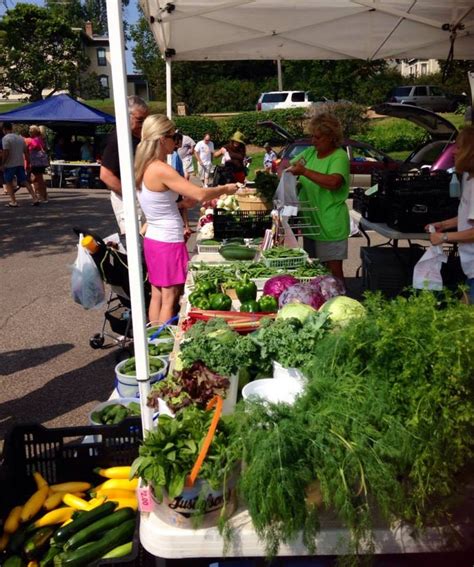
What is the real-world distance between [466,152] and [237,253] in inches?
66.8

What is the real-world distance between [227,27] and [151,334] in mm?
3777

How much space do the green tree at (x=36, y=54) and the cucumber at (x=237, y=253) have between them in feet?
151

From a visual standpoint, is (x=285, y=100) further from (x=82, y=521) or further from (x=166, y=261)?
(x=82, y=521)

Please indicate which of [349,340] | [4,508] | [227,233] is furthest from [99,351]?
[349,340]

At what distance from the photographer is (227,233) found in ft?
17.2

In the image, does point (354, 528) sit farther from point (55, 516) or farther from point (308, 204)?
point (308, 204)

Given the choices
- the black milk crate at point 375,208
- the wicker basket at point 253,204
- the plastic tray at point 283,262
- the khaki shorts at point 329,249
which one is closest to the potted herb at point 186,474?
the plastic tray at point 283,262

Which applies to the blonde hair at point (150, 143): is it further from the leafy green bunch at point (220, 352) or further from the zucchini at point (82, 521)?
the zucchini at point (82, 521)

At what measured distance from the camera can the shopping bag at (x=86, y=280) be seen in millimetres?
4625

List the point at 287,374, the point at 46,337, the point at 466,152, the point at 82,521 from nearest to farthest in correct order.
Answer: the point at 287,374 → the point at 82,521 → the point at 466,152 → the point at 46,337

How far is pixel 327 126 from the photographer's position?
4746 millimetres

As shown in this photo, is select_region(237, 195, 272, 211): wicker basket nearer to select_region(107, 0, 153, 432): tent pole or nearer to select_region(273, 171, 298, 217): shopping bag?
select_region(273, 171, 298, 217): shopping bag

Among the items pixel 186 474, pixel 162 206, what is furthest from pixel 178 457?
pixel 162 206

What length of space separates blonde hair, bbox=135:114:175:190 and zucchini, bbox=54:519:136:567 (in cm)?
248
